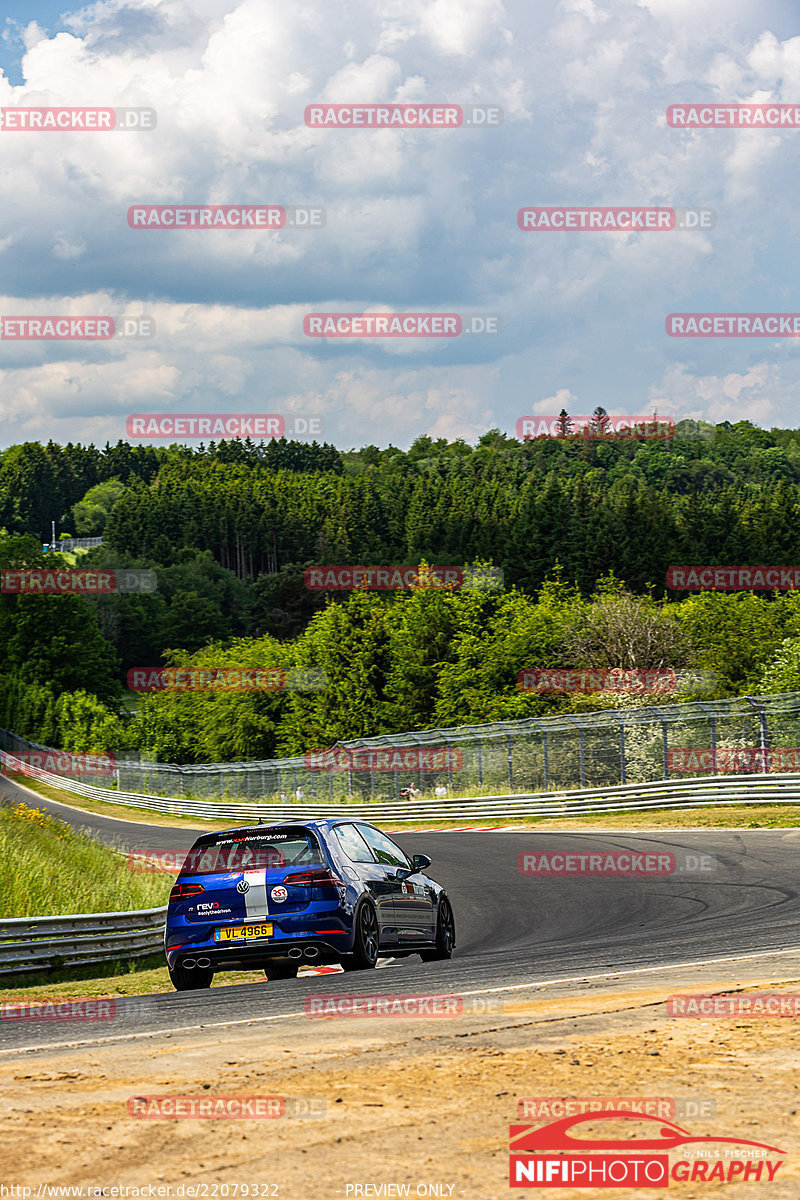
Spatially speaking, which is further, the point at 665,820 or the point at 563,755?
the point at 563,755

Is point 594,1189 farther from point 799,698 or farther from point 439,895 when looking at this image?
point 799,698

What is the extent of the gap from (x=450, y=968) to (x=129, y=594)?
152537 millimetres

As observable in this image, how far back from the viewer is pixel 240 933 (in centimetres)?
1098

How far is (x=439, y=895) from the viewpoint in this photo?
12977 mm
